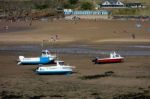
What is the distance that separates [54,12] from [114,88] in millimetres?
86848

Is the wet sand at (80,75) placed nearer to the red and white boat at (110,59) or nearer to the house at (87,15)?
the red and white boat at (110,59)

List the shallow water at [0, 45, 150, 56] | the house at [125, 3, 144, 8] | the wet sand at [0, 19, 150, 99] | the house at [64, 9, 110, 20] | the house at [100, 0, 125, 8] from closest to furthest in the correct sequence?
the wet sand at [0, 19, 150, 99] → the shallow water at [0, 45, 150, 56] → the house at [64, 9, 110, 20] → the house at [125, 3, 144, 8] → the house at [100, 0, 125, 8]

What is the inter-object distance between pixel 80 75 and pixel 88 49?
14507 millimetres

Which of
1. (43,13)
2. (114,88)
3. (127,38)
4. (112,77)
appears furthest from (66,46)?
(43,13)

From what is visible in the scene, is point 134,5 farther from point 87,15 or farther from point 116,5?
point 87,15

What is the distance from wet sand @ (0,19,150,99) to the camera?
95.3 ft

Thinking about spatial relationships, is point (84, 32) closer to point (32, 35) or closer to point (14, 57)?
point (32, 35)

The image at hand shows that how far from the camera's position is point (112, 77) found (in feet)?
113

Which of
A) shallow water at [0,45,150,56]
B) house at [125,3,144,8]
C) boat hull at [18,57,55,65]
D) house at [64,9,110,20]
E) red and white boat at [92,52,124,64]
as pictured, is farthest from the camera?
house at [125,3,144,8]

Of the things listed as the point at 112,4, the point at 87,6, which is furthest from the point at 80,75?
the point at 112,4

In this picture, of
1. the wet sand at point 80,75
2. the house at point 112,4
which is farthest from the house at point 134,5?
the wet sand at point 80,75

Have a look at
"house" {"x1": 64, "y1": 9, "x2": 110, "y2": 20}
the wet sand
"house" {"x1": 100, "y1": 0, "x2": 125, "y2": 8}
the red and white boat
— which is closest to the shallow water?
the wet sand

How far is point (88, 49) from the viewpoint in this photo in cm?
4959

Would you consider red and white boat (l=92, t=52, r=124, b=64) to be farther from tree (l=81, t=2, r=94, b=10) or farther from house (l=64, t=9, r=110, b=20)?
tree (l=81, t=2, r=94, b=10)
